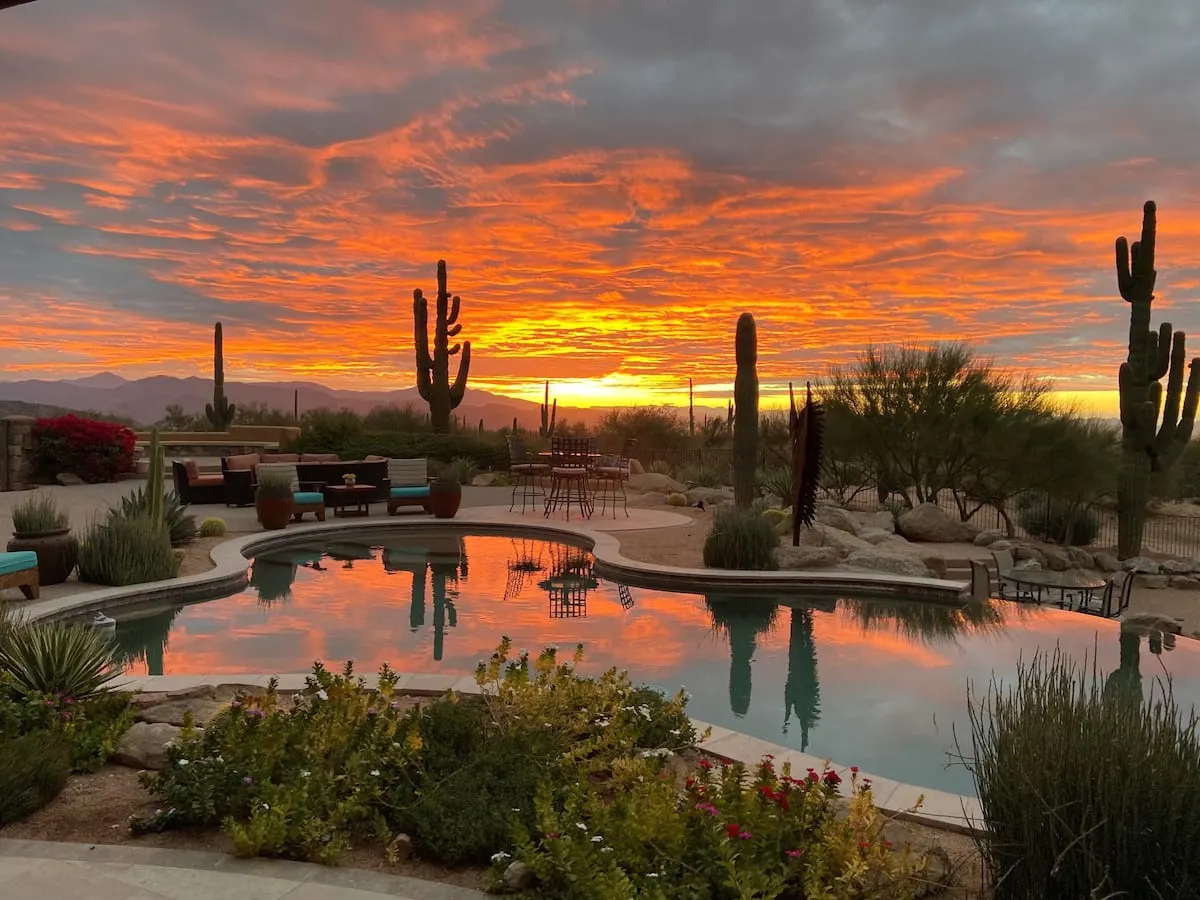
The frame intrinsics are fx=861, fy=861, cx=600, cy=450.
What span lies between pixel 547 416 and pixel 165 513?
19.0 meters

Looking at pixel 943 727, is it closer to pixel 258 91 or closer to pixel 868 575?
pixel 868 575

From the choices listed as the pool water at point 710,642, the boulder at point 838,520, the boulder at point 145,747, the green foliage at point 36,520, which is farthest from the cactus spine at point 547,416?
the boulder at point 145,747

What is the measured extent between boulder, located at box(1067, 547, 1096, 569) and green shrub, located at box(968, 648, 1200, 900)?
1158 cm

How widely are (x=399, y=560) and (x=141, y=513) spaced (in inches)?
115

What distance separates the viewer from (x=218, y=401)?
25.2m

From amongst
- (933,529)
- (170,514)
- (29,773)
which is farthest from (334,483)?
(29,773)

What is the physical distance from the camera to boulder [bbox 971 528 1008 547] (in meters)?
13.0

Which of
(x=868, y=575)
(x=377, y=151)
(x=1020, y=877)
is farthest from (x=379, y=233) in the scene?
(x=1020, y=877)

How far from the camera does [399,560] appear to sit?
10523 mm

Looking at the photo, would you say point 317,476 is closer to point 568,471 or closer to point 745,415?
point 568,471

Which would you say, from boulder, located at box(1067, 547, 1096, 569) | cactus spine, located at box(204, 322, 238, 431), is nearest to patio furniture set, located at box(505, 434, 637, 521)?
boulder, located at box(1067, 547, 1096, 569)

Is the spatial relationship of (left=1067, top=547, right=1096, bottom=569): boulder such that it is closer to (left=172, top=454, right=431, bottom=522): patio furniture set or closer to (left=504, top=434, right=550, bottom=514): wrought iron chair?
(left=504, top=434, right=550, bottom=514): wrought iron chair

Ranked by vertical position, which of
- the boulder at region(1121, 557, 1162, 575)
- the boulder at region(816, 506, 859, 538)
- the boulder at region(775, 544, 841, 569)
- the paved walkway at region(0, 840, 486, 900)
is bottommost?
the boulder at region(1121, 557, 1162, 575)

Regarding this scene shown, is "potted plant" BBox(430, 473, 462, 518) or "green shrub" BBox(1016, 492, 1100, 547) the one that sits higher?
"potted plant" BBox(430, 473, 462, 518)
